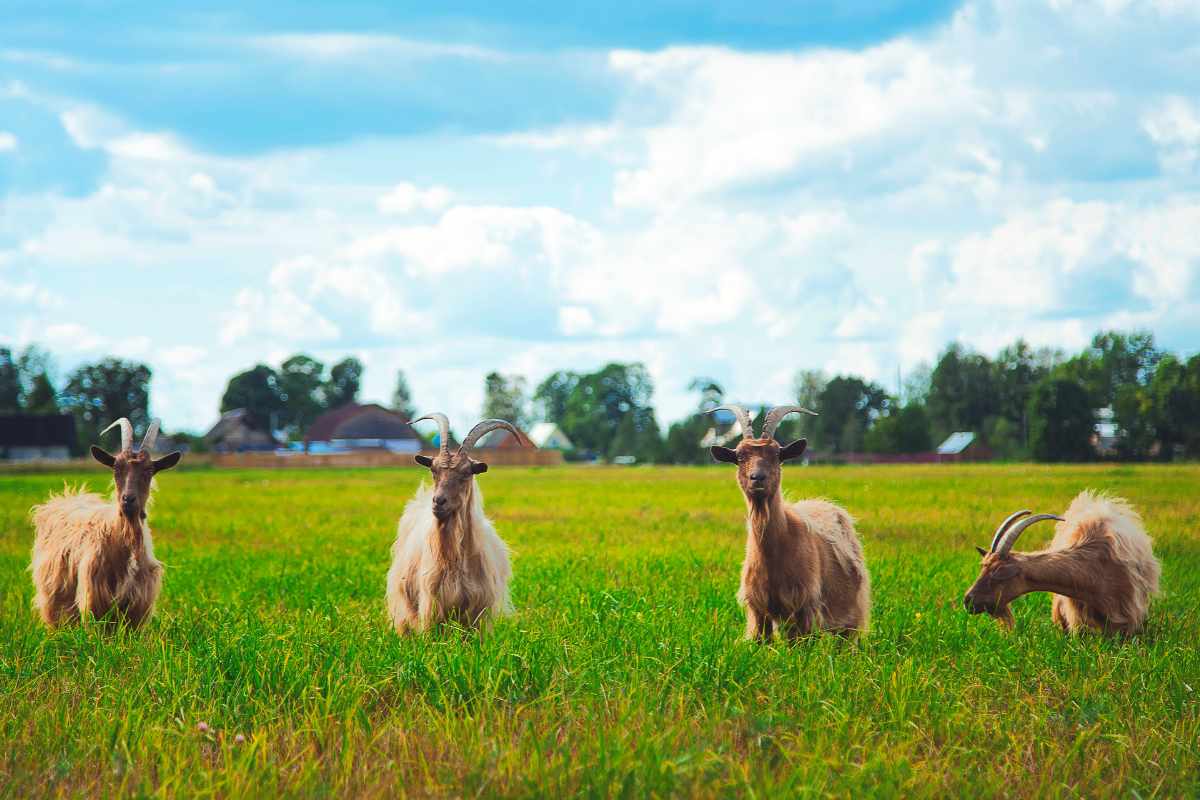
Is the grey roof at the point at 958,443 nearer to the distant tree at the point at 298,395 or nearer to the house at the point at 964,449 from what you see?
the house at the point at 964,449

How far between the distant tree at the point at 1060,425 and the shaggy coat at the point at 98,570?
252 ft

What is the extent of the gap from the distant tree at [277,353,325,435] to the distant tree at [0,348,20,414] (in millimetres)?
29444

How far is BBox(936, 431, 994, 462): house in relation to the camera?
87438 millimetres

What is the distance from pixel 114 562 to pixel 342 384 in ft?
416

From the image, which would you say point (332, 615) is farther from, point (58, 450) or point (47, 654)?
point (58, 450)

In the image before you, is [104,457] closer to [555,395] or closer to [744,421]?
[744,421]

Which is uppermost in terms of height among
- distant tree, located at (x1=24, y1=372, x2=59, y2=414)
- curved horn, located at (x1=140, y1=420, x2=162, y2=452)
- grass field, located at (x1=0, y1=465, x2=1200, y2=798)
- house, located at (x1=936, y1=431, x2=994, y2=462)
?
distant tree, located at (x1=24, y1=372, x2=59, y2=414)

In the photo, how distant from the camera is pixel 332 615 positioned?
1063cm

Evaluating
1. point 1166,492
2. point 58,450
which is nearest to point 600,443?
point 58,450

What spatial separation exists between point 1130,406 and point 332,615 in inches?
3295

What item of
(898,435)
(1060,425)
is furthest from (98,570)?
(898,435)

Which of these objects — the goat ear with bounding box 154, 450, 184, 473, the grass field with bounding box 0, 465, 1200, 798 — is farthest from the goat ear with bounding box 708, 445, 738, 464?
the goat ear with bounding box 154, 450, 184, 473

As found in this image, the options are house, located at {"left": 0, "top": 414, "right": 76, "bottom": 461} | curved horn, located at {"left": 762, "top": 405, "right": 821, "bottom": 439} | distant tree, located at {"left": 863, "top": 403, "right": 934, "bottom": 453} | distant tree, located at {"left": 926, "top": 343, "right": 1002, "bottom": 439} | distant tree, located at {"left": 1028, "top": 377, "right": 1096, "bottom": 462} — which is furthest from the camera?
distant tree, located at {"left": 926, "top": 343, "right": 1002, "bottom": 439}

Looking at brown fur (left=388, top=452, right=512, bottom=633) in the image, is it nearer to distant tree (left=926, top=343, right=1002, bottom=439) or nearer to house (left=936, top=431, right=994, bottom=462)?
house (left=936, top=431, right=994, bottom=462)
